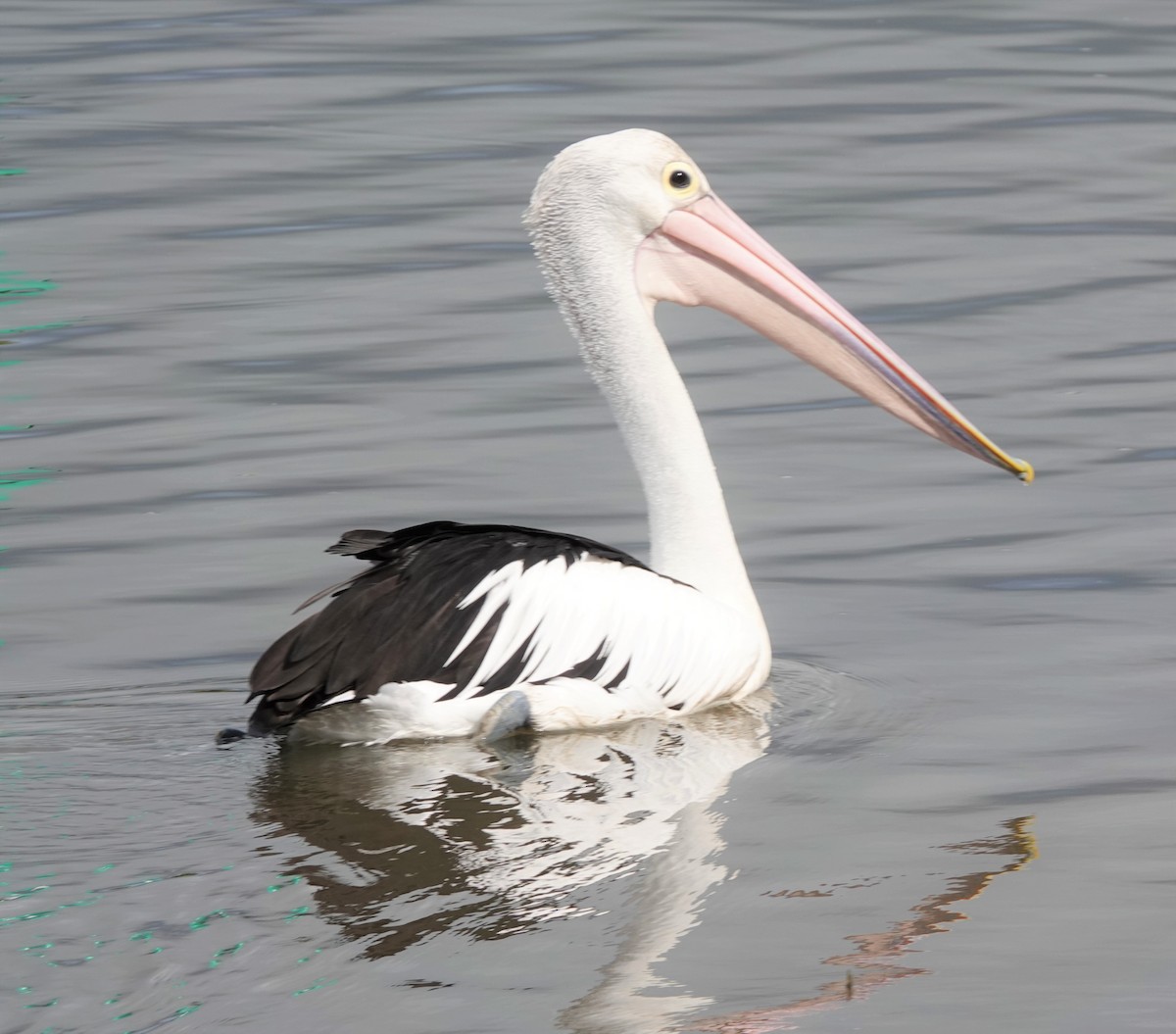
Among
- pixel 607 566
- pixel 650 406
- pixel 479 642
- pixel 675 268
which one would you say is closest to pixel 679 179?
pixel 675 268

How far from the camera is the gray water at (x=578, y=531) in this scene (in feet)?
11.1

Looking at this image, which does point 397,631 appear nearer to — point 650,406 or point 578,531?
point 650,406

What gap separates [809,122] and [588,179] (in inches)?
240

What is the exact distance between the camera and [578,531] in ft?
19.2

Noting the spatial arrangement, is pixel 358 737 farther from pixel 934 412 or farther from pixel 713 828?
pixel 934 412

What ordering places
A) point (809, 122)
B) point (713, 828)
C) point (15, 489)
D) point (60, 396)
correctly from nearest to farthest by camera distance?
1. point (713, 828)
2. point (15, 489)
3. point (60, 396)
4. point (809, 122)

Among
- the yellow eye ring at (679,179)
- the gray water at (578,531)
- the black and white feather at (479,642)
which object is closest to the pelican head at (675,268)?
the yellow eye ring at (679,179)

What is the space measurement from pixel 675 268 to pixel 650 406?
1.20ft

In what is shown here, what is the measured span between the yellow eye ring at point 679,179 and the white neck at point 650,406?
0.19 m

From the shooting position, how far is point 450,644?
171 inches

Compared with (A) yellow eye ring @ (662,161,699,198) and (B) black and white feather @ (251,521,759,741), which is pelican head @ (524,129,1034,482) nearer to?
(A) yellow eye ring @ (662,161,699,198)

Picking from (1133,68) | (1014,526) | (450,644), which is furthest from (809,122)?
(450,644)

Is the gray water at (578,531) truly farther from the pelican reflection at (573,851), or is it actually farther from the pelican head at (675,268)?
the pelican head at (675,268)

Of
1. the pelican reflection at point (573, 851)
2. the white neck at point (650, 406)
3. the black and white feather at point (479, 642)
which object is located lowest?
the pelican reflection at point (573, 851)
